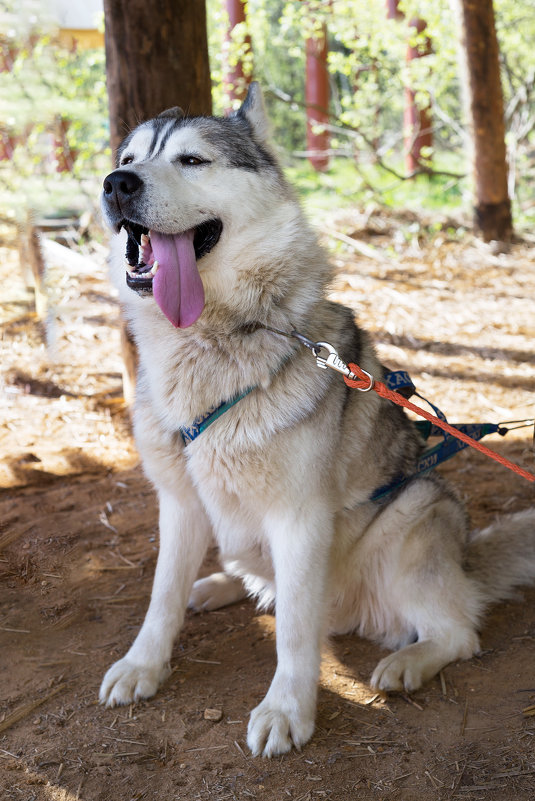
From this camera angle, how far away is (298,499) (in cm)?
229

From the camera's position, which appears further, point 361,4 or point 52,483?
point 361,4

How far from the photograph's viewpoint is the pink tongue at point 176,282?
221cm

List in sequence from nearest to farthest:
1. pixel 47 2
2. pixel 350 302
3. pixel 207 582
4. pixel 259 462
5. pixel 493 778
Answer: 1. pixel 493 778
2. pixel 259 462
3. pixel 207 582
4. pixel 47 2
5. pixel 350 302

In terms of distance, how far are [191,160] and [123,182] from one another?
0.31 m

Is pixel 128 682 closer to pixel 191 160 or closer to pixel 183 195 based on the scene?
pixel 183 195

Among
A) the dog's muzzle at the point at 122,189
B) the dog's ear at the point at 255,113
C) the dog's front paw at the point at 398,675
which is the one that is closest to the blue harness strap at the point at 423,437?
the dog's front paw at the point at 398,675

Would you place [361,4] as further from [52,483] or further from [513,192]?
[52,483]

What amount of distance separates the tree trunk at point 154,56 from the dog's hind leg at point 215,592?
97.5 inches

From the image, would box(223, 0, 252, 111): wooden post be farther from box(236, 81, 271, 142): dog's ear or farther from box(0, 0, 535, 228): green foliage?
box(236, 81, 271, 142): dog's ear

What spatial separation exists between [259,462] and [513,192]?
8.57 m

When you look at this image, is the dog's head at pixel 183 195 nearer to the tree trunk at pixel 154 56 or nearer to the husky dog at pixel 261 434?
the husky dog at pixel 261 434

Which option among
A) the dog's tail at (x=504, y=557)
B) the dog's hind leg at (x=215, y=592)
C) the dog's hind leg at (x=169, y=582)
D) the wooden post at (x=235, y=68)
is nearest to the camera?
the dog's hind leg at (x=169, y=582)

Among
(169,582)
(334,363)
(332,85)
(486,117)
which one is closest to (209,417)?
(334,363)

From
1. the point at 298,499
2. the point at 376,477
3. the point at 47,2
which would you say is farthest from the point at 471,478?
the point at 47,2
